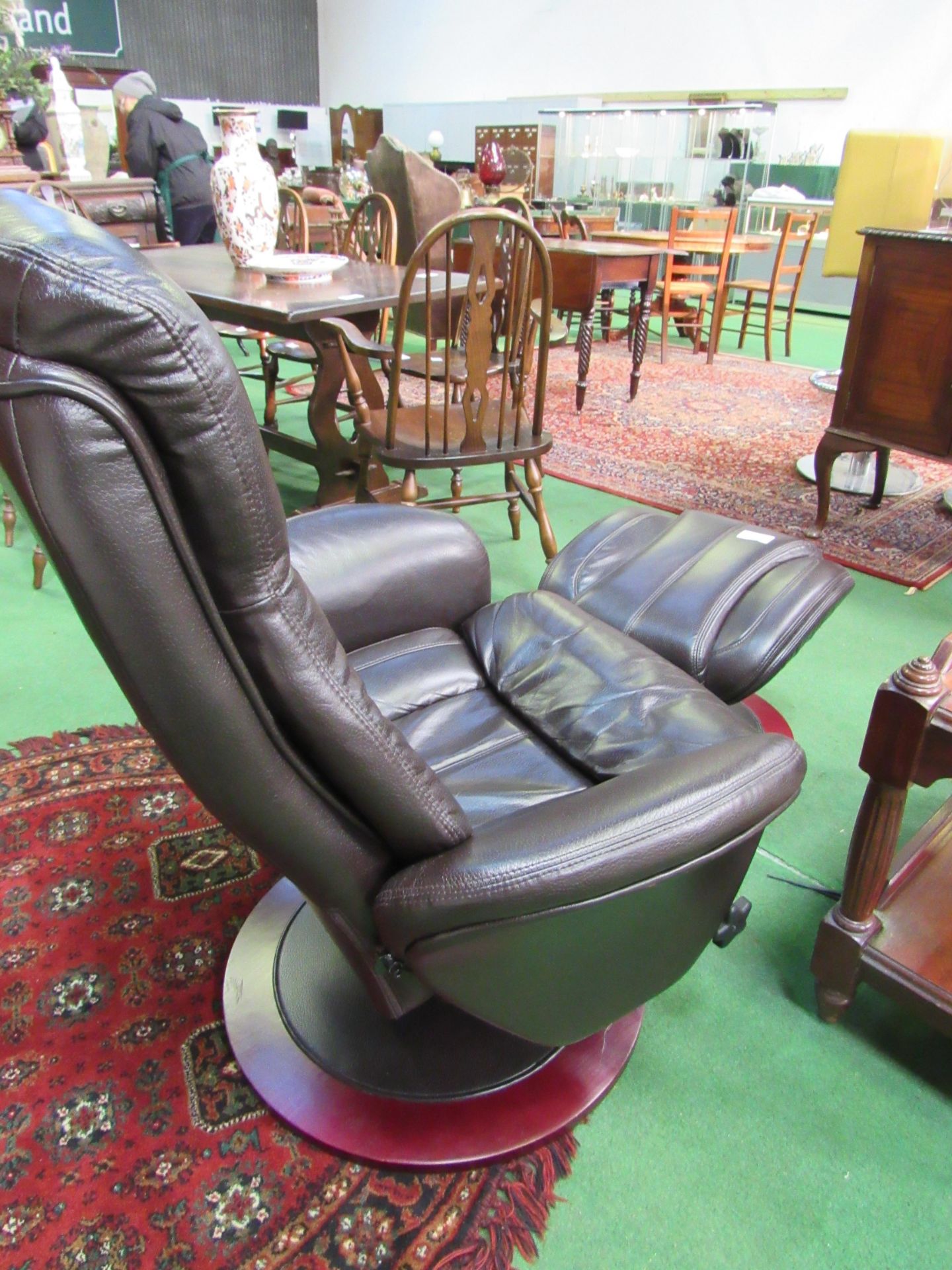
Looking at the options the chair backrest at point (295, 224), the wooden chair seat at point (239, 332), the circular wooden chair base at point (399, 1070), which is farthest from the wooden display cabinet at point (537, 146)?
the circular wooden chair base at point (399, 1070)

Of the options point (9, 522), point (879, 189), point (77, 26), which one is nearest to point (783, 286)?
point (879, 189)

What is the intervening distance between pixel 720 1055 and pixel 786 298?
719 centimetres

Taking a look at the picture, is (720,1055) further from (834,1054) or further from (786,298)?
(786,298)

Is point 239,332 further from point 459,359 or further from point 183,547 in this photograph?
point 183,547

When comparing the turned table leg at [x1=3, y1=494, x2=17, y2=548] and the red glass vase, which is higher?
the red glass vase

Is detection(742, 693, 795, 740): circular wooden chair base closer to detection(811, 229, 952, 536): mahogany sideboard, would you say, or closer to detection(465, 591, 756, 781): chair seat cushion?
detection(465, 591, 756, 781): chair seat cushion

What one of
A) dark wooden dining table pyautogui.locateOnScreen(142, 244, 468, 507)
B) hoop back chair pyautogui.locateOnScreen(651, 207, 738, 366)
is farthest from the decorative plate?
hoop back chair pyautogui.locateOnScreen(651, 207, 738, 366)

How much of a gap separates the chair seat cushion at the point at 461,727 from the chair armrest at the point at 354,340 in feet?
3.58

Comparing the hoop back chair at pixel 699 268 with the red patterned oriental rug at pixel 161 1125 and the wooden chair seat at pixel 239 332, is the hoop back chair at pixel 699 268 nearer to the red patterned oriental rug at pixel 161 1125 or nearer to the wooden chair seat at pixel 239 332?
the wooden chair seat at pixel 239 332

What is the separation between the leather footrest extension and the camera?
4.75 ft

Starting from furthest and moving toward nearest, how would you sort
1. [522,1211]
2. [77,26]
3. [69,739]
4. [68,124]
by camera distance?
[77,26]
[68,124]
[69,739]
[522,1211]

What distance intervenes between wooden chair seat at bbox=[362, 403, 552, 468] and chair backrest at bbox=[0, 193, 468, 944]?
1.52m

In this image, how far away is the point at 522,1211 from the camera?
0.99 metres

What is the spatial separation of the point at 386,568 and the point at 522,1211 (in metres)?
0.91
